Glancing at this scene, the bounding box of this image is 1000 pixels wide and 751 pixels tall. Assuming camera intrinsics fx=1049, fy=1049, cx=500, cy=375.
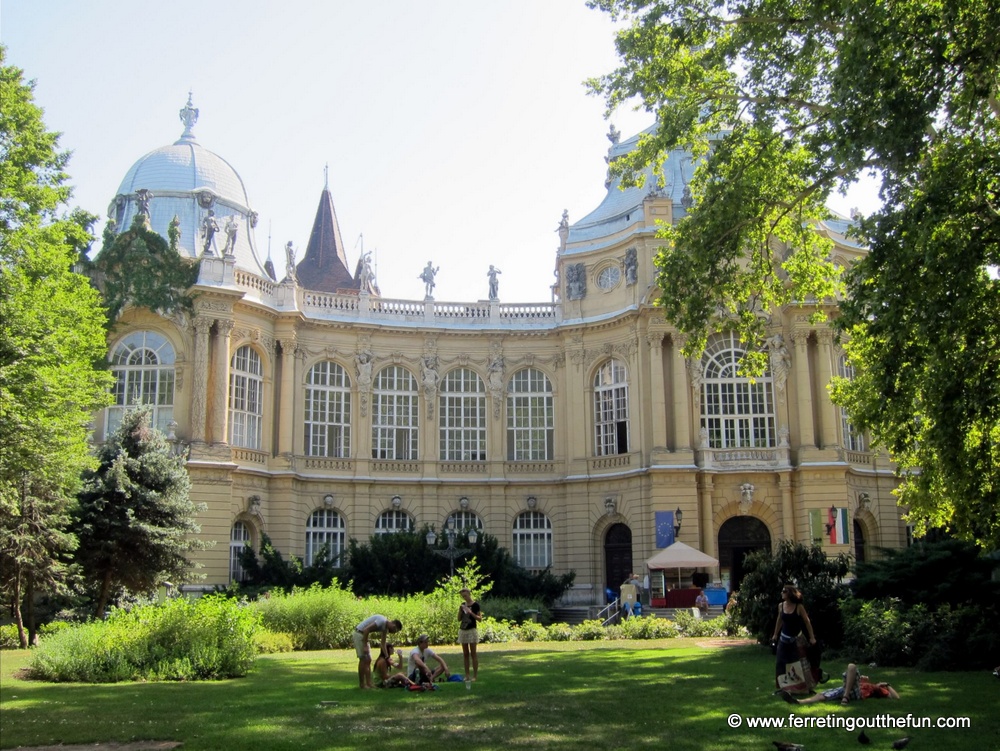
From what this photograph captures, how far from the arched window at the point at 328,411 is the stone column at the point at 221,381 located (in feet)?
12.8

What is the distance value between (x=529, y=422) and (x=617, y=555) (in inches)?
247

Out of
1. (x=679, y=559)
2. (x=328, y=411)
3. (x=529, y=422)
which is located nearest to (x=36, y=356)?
(x=328, y=411)

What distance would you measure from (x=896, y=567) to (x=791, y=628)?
8.65 meters

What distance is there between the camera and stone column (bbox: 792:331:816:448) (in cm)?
3803

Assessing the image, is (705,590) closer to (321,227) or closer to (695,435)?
(695,435)

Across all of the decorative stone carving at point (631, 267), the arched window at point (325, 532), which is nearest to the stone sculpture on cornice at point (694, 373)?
the decorative stone carving at point (631, 267)

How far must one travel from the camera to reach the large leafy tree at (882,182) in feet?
47.1

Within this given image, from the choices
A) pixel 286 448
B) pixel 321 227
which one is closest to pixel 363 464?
pixel 286 448

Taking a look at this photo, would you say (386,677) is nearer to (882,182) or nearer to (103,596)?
(882,182)

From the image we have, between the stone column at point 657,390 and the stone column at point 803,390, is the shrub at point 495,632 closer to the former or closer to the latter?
the stone column at point 657,390

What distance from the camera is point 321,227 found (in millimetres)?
69000

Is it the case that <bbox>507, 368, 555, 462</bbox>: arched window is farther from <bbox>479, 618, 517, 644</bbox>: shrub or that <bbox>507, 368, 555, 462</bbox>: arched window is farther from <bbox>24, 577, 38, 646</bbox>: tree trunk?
<bbox>24, 577, 38, 646</bbox>: tree trunk

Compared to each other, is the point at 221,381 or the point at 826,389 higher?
the point at 221,381

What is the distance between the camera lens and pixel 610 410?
40500 mm
